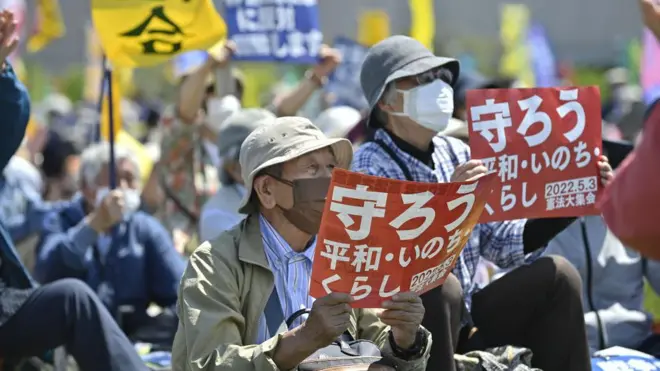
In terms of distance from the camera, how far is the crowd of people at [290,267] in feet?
13.2

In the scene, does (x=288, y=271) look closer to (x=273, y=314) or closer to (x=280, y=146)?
(x=273, y=314)

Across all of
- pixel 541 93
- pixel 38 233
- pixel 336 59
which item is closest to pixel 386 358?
pixel 541 93

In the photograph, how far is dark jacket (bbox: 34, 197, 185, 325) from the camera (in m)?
6.32

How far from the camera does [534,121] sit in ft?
16.3

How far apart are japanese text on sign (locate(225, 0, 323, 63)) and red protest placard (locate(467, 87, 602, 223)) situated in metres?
3.34

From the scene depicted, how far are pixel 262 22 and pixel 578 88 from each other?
3.51 metres

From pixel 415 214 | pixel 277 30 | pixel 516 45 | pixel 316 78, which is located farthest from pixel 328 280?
pixel 516 45

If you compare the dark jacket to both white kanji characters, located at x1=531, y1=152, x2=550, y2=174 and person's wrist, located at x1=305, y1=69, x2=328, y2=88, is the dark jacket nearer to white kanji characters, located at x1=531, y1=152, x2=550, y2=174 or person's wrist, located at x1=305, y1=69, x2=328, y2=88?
person's wrist, located at x1=305, y1=69, x2=328, y2=88

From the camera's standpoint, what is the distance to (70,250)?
615 cm

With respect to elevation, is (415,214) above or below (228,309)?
above

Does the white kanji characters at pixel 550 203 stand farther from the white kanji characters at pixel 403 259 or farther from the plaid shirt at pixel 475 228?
the white kanji characters at pixel 403 259

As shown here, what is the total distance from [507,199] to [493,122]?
12.1 inches

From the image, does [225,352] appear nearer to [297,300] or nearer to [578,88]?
[297,300]

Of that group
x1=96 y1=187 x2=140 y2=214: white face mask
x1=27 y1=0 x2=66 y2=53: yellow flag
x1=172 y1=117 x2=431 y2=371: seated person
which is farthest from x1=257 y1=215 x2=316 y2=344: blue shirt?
x1=27 y1=0 x2=66 y2=53: yellow flag
